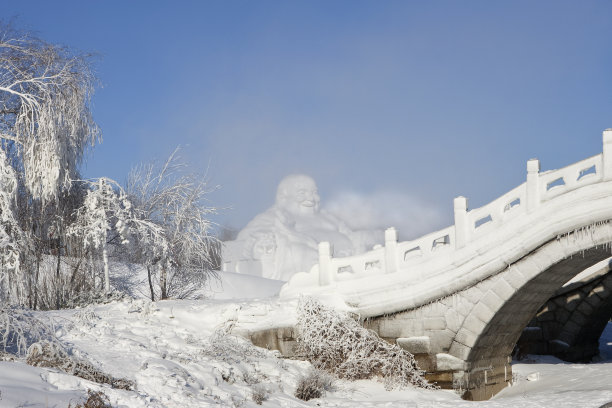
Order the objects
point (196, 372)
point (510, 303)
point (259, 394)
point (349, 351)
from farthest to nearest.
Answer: point (349, 351) < point (510, 303) < point (196, 372) < point (259, 394)

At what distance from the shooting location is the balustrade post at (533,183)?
463 inches

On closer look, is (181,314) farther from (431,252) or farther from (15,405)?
(15,405)

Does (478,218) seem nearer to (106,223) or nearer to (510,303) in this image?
(510,303)

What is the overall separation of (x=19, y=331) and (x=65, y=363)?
1292 mm

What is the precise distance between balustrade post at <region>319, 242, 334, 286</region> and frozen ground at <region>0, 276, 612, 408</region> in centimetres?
104

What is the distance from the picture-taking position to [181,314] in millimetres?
12547

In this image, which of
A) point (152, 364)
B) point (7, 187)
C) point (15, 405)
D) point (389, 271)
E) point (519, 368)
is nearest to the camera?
point (15, 405)

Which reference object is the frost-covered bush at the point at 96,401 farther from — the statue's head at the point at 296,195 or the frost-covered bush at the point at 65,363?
the statue's head at the point at 296,195

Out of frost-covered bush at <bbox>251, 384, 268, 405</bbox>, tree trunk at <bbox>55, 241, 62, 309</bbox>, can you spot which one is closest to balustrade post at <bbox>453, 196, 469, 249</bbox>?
frost-covered bush at <bbox>251, 384, 268, 405</bbox>

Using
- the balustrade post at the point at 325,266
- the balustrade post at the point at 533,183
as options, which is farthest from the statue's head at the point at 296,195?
the balustrade post at the point at 533,183

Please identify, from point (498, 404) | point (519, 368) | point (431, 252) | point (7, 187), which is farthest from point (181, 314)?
point (519, 368)

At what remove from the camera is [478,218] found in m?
12.5

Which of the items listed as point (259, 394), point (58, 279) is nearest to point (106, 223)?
point (58, 279)

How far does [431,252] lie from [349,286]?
1705mm
